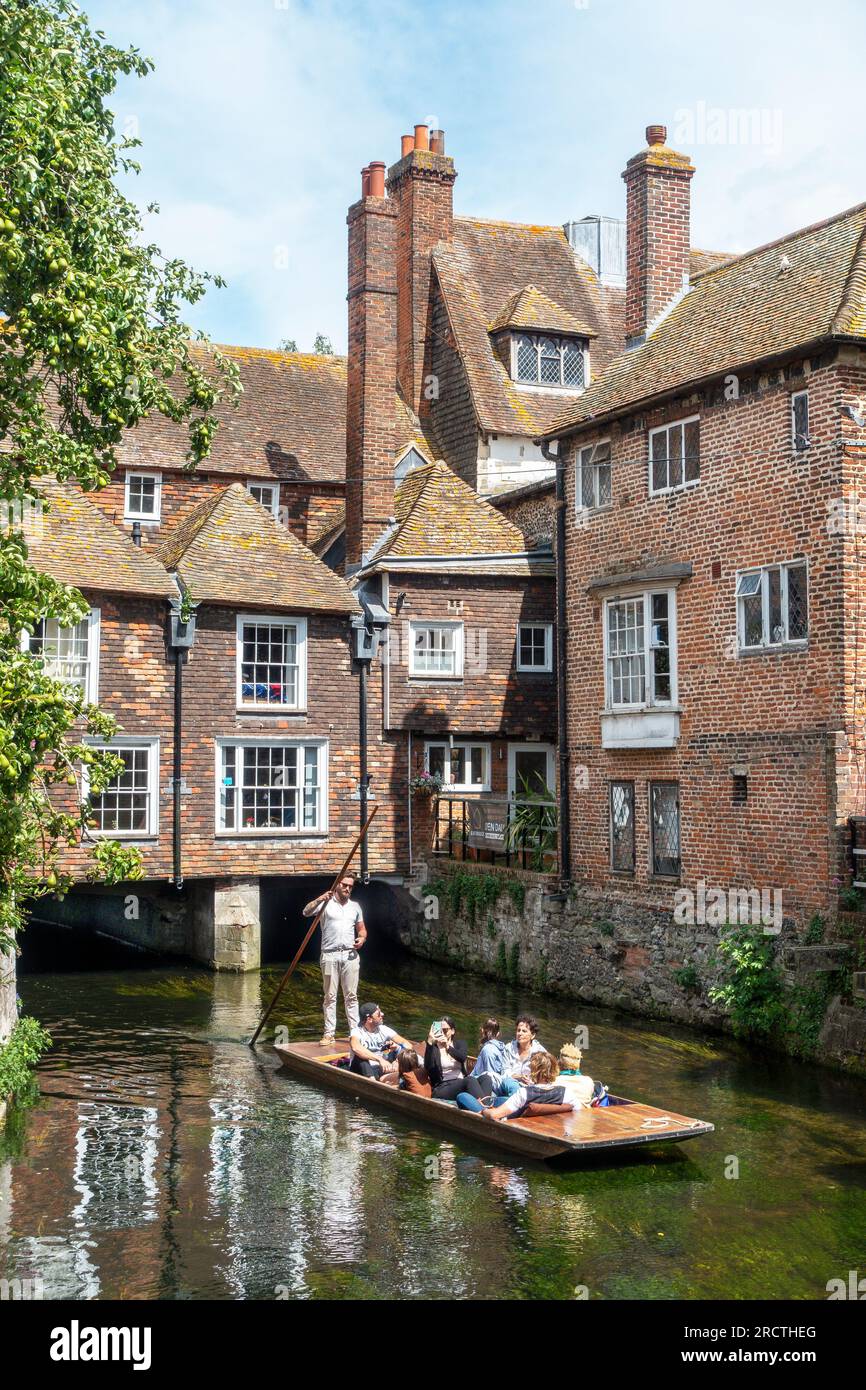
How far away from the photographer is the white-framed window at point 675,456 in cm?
2230

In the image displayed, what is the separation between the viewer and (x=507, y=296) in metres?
37.7

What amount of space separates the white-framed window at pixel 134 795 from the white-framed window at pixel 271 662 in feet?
6.81

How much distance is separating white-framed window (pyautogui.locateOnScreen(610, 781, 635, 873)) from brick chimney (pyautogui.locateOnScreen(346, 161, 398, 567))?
939cm

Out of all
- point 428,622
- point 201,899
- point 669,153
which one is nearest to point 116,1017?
point 201,899

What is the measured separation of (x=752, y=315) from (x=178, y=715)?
491 inches

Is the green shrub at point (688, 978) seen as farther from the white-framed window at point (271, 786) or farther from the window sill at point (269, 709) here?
the window sill at point (269, 709)

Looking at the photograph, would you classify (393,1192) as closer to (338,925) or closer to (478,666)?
(338,925)

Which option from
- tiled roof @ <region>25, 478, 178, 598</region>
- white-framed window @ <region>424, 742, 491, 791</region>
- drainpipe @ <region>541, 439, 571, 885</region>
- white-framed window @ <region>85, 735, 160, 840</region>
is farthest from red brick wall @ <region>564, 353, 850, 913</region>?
tiled roof @ <region>25, 478, 178, 598</region>

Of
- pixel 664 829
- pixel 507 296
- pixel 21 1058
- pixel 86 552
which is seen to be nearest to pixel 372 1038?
pixel 21 1058

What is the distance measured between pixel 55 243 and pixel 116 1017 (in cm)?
1344

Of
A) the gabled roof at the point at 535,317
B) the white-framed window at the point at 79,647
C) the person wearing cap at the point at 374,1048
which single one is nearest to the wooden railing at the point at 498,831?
the white-framed window at the point at 79,647
